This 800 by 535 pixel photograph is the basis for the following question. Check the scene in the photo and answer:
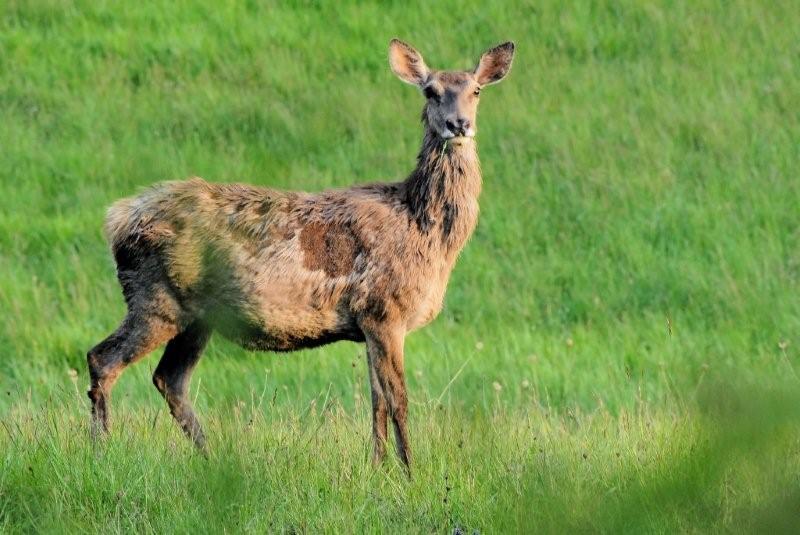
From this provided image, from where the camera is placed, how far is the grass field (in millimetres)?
5516

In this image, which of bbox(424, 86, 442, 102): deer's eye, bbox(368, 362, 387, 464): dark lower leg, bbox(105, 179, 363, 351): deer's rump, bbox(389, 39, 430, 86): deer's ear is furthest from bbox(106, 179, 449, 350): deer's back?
bbox(389, 39, 430, 86): deer's ear

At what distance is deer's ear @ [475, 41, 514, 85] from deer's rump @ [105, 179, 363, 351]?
1389mm

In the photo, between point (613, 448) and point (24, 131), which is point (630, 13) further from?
point (613, 448)

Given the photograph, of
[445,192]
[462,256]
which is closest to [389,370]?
[445,192]

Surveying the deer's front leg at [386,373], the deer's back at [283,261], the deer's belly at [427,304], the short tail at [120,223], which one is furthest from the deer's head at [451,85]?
the short tail at [120,223]

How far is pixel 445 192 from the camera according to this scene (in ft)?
23.3

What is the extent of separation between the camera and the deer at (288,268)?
671 cm

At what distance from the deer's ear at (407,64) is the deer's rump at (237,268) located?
102cm

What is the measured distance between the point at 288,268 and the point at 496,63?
1.80 m

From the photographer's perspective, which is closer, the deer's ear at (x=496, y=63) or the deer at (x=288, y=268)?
the deer at (x=288, y=268)

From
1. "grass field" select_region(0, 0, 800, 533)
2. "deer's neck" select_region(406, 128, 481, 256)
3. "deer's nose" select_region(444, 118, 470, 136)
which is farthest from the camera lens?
"deer's neck" select_region(406, 128, 481, 256)

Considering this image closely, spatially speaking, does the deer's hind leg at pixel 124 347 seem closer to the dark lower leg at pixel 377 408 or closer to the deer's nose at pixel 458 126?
the dark lower leg at pixel 377 408

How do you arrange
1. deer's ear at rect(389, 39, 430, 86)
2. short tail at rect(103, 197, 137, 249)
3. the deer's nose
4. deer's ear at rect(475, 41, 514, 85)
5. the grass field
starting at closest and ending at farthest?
the grass field, the deer's nose, short tail at rect(103, 197, 137, 249), deer's ear at rect(389, 39, 430, 86), deer's ear at rect(475, 41, 514, 85)

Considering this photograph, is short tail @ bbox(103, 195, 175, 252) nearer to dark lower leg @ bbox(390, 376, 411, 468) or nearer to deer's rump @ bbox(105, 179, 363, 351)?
deer's rump @ bbox(105, 179, 363, 351)
